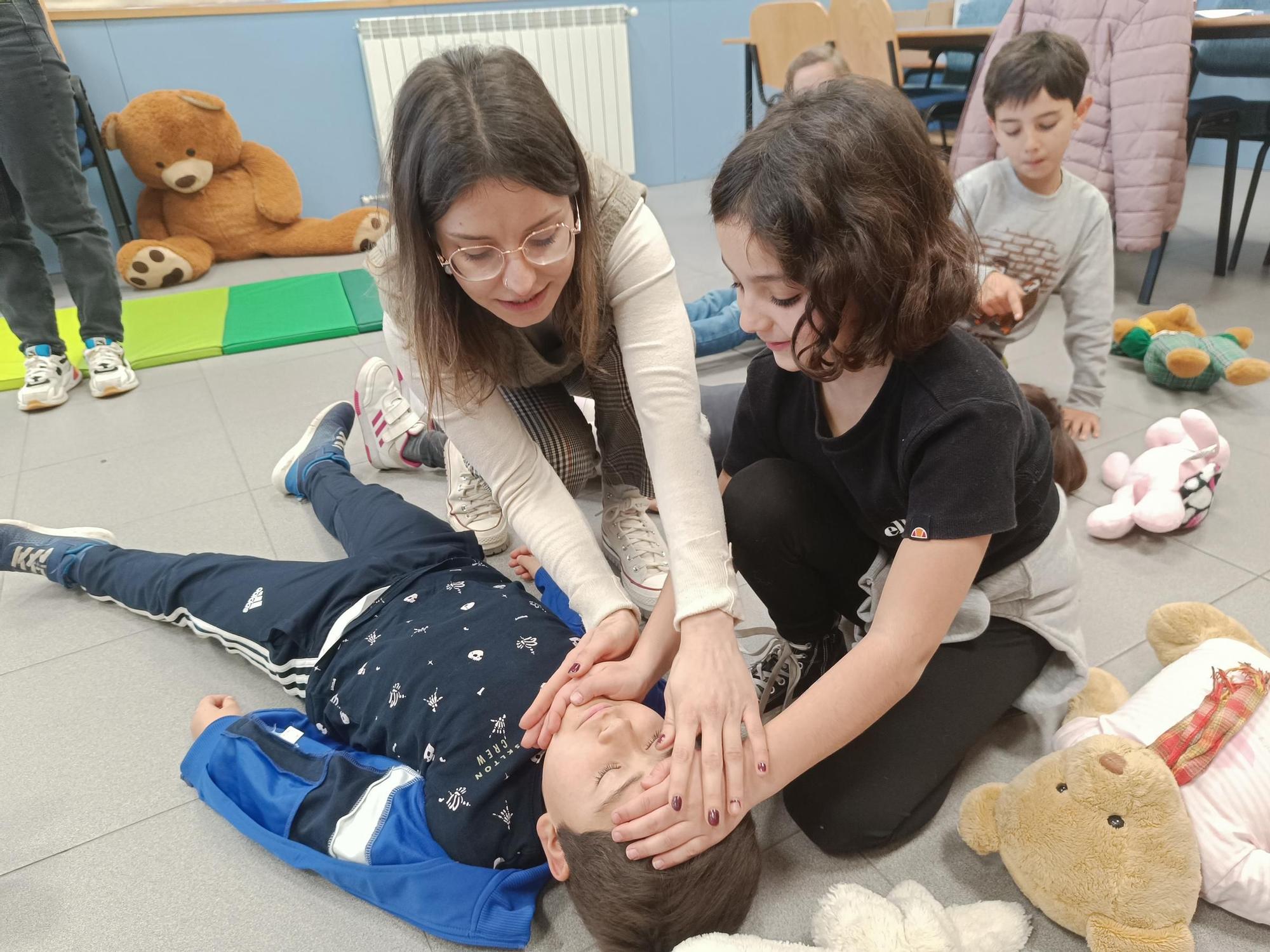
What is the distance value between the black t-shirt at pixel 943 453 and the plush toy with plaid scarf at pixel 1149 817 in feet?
0.70

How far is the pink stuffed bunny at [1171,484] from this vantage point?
52.5 inches

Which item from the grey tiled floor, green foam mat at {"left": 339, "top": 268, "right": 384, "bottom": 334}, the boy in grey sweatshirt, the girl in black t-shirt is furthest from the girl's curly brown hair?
green foam mat at {"left": 339, "top": 268, "right": 384, "bottom": 334}

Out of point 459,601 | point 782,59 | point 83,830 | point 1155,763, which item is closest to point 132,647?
point 83,830

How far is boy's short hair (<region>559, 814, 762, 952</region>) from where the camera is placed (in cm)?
71

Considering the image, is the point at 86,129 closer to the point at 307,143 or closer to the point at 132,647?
the point at 307,143

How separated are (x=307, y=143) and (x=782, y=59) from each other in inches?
77.1

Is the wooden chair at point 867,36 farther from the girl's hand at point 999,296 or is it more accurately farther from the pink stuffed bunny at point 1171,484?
the pink stuffed bunny at point 1171,484

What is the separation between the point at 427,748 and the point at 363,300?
6.90ft

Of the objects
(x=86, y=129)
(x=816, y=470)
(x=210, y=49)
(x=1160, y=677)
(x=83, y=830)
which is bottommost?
(x=83, y=830)

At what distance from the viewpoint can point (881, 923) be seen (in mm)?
745

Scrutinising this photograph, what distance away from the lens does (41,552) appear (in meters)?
1.36

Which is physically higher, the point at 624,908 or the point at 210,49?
the point at 210,49

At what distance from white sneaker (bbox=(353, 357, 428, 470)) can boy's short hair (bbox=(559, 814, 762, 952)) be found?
3.60 feet

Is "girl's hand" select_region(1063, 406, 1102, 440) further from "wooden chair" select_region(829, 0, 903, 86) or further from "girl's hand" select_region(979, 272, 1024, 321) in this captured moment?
"wooden chair" select_region(829, 0, 903, 86)
